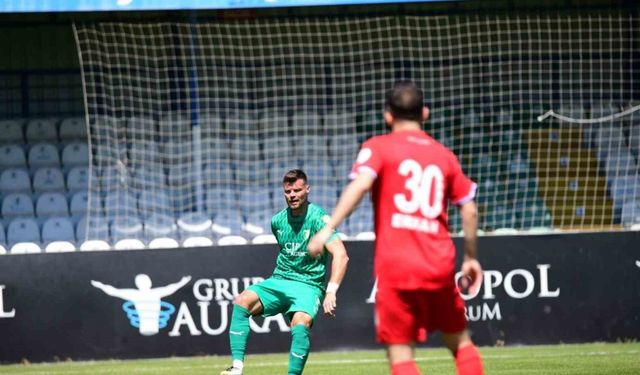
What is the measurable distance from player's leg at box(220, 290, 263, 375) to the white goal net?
6.60 metres

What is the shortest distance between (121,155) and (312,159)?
260cm

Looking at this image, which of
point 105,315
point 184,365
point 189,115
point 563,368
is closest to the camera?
point 563,368

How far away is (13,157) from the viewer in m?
17.6

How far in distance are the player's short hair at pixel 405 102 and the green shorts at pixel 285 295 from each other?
3559mm

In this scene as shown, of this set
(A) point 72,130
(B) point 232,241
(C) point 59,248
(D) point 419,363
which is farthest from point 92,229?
(D) point 419,363

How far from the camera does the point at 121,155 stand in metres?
17.3

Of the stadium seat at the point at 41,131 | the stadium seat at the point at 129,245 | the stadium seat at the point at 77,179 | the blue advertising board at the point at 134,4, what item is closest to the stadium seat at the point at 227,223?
the stadium seat at the point at 129,245

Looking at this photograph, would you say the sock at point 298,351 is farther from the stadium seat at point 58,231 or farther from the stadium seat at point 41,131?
the stadium seat at point 41,131

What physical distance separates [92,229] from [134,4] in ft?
10.7

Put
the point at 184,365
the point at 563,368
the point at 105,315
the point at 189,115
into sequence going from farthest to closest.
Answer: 1. the point at 189,115
2. the point at 105,315
3. the point at 184,365
4. the point at 563,368

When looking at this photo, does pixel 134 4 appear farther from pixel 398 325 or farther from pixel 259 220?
pixel 398 325

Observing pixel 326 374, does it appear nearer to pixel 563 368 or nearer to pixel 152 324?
pixel 563 368

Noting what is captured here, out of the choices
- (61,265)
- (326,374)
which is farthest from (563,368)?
(61,265)

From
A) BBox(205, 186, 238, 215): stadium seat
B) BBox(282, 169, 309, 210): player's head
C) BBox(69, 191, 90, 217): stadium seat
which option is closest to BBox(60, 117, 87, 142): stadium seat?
BBox(69, 191, 90, 217): stadium seat
